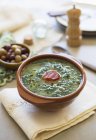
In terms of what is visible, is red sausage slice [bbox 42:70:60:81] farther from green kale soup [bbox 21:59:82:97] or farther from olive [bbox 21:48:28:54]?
olive [bbox 21:48:28:54]

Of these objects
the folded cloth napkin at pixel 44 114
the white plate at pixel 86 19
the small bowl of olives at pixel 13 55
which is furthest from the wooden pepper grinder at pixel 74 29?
the folded cloth napkin at pixel 44 114

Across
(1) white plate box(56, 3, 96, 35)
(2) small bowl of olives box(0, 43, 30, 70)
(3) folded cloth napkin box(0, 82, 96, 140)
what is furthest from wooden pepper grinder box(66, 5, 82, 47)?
(3) folded cloth napkin box(0, 82, 96, 140)

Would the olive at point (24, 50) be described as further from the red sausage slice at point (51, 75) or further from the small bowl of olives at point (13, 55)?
the red sausage slice at point (51, 75)

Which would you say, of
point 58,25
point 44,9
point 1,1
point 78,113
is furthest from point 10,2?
point 78,113

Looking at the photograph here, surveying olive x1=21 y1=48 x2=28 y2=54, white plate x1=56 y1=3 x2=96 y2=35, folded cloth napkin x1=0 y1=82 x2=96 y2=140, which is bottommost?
folded cloth napkin x1=0 y1=82 x2=96 y2=140

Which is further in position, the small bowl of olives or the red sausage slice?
the small bowl of olives

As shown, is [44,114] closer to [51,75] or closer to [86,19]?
[51,75]

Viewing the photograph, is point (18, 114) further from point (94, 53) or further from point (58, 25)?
point (58, 25)
